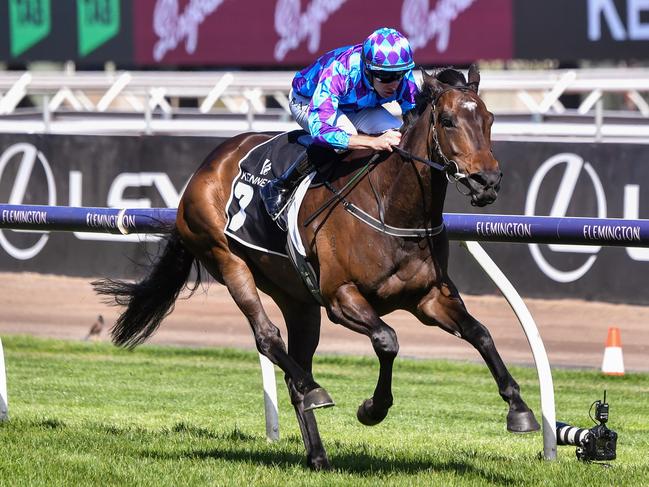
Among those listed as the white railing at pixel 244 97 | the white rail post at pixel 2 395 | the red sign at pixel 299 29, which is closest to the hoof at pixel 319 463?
the white rail post at pixel 2 395

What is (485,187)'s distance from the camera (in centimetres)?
527

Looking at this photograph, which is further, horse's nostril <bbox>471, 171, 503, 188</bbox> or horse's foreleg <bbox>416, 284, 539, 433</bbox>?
horse's foreleg <bbox>416, 284, 539, 433</bbox>

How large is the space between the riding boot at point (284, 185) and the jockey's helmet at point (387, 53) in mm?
721

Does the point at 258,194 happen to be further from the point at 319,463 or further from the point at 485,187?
the point at 485,187

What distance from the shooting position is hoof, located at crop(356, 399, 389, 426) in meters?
6.05

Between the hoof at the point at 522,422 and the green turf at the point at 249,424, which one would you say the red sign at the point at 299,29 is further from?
the hoof at the point at 522,422

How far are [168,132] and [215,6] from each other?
7799mm

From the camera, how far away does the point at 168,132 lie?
54.3 feet

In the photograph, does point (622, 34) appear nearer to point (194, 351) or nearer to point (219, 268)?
point (194, 351)

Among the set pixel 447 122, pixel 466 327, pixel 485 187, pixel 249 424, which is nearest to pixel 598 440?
pixel 466 327

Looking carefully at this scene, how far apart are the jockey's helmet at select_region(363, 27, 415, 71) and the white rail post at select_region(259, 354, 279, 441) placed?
1901mm

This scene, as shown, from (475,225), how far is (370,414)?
1134 mm

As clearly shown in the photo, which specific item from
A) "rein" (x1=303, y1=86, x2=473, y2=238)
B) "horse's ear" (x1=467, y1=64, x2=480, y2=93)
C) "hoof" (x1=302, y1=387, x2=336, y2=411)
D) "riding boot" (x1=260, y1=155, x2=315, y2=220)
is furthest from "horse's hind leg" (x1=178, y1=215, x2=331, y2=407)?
"horse's ear" (x1=467, y1=64, x2=480, y2=93)

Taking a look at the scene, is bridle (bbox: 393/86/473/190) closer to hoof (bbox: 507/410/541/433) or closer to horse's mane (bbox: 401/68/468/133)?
horse's mane (bbox: 401/68/468/133)
